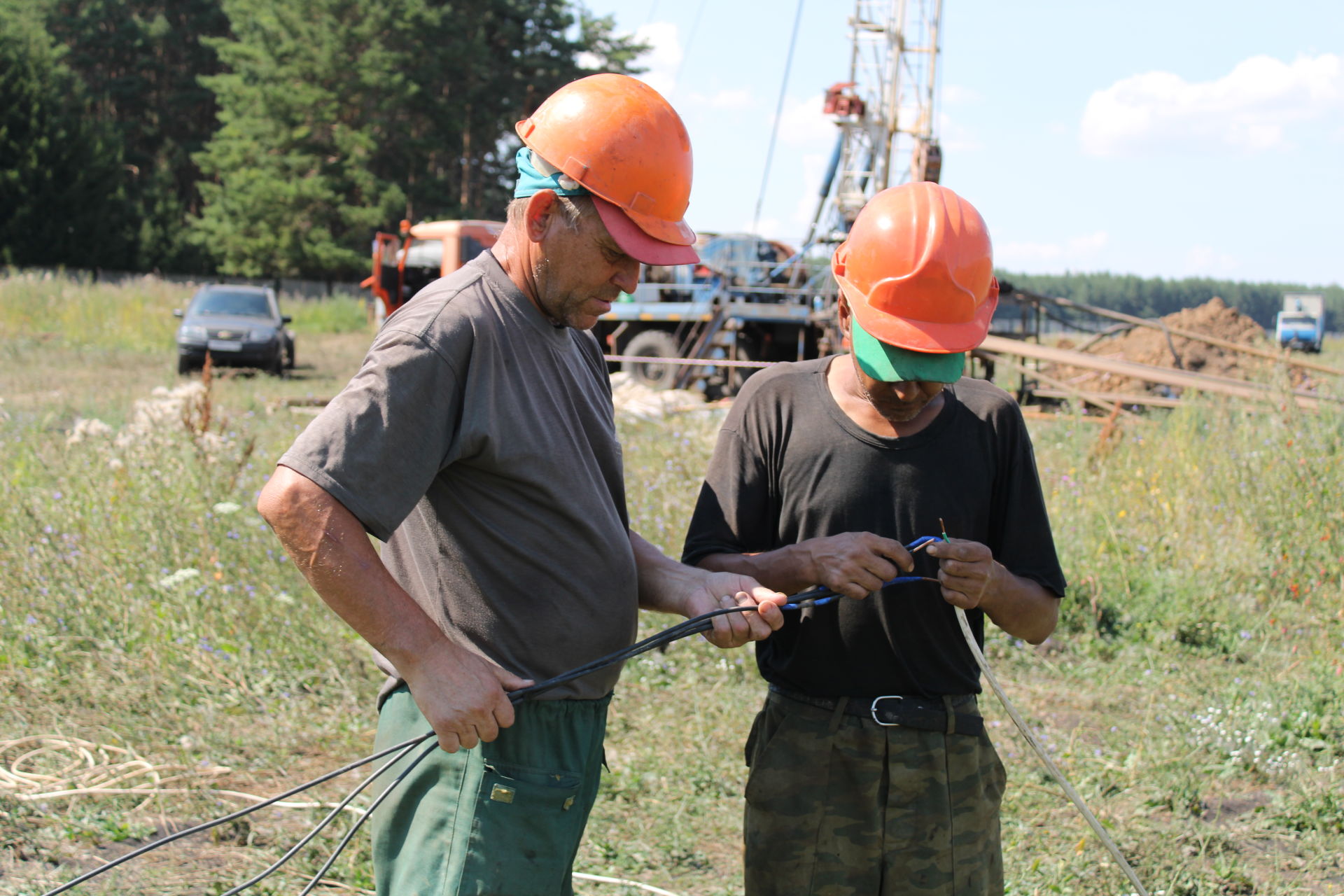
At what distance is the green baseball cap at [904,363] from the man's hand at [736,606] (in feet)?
1.57

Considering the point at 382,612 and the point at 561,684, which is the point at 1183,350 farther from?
the point at 382,612

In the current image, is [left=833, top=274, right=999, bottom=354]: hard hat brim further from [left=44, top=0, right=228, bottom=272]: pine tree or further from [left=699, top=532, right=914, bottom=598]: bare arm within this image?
[left=44, top=0, right=228, bottom=272]: pine tree

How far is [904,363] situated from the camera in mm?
2107

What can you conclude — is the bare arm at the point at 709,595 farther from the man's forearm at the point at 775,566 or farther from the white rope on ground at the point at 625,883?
the white rope on ground at the point at 625,883

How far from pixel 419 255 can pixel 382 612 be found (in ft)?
67.0

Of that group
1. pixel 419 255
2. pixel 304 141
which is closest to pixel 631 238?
pixel 419 255

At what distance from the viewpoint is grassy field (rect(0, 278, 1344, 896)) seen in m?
3.59

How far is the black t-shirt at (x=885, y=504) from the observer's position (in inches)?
→ 87.1

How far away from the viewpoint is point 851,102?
21.0m

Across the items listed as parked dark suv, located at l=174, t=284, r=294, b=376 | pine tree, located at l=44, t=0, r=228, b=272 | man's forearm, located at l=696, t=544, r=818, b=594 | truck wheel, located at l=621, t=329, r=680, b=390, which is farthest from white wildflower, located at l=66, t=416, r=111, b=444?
pine tree, located at l=44, t=0, r=228, b=272

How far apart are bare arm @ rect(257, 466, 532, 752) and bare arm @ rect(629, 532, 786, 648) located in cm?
46

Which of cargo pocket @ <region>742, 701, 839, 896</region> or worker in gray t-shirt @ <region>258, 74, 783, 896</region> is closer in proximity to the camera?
worker in gray t-shirt @ <region>258, 74, 783, 896</region>

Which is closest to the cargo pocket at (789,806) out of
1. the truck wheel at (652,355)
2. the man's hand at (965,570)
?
the man's hand at (965,570)

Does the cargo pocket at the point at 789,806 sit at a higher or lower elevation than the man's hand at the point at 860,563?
lower
